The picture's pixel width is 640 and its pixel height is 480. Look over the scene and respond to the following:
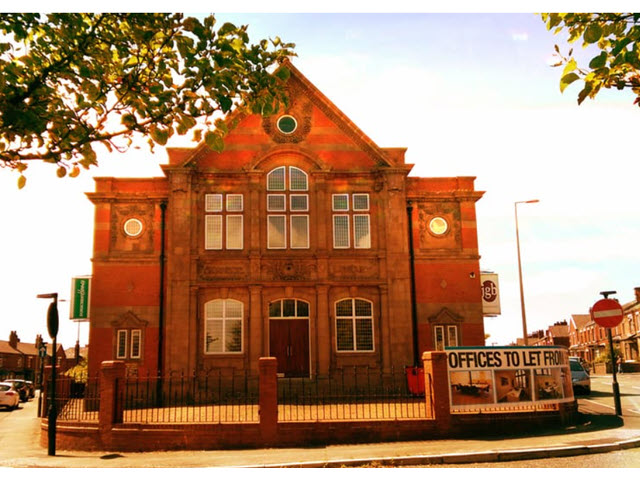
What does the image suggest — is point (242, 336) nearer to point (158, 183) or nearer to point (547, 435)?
point (158, 183)

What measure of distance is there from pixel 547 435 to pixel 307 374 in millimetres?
11821

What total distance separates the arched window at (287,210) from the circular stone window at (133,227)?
215 inches

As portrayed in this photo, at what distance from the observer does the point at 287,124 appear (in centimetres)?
2698

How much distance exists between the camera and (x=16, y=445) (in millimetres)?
18094

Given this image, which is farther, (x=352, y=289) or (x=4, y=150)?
(x=352, y=289)

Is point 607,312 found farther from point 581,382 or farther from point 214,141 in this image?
point 214,141

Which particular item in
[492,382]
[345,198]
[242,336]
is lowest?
[492,382]

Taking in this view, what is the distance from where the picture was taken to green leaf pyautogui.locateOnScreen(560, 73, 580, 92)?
6.55 meters

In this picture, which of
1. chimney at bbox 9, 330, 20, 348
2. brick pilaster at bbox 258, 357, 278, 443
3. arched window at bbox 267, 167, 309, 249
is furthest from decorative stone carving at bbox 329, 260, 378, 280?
chimney at bbox 9, 330, 20, 348

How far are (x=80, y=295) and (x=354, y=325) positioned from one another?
11.8 meters

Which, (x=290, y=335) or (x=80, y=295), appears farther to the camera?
(x=80, y=295)

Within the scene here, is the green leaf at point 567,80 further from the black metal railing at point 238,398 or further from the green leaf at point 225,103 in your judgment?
the black metal railing at point 238,398

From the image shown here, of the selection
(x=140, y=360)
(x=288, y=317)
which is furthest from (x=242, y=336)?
(x=140, y=360)

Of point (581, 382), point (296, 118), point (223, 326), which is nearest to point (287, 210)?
point (296, 118)
